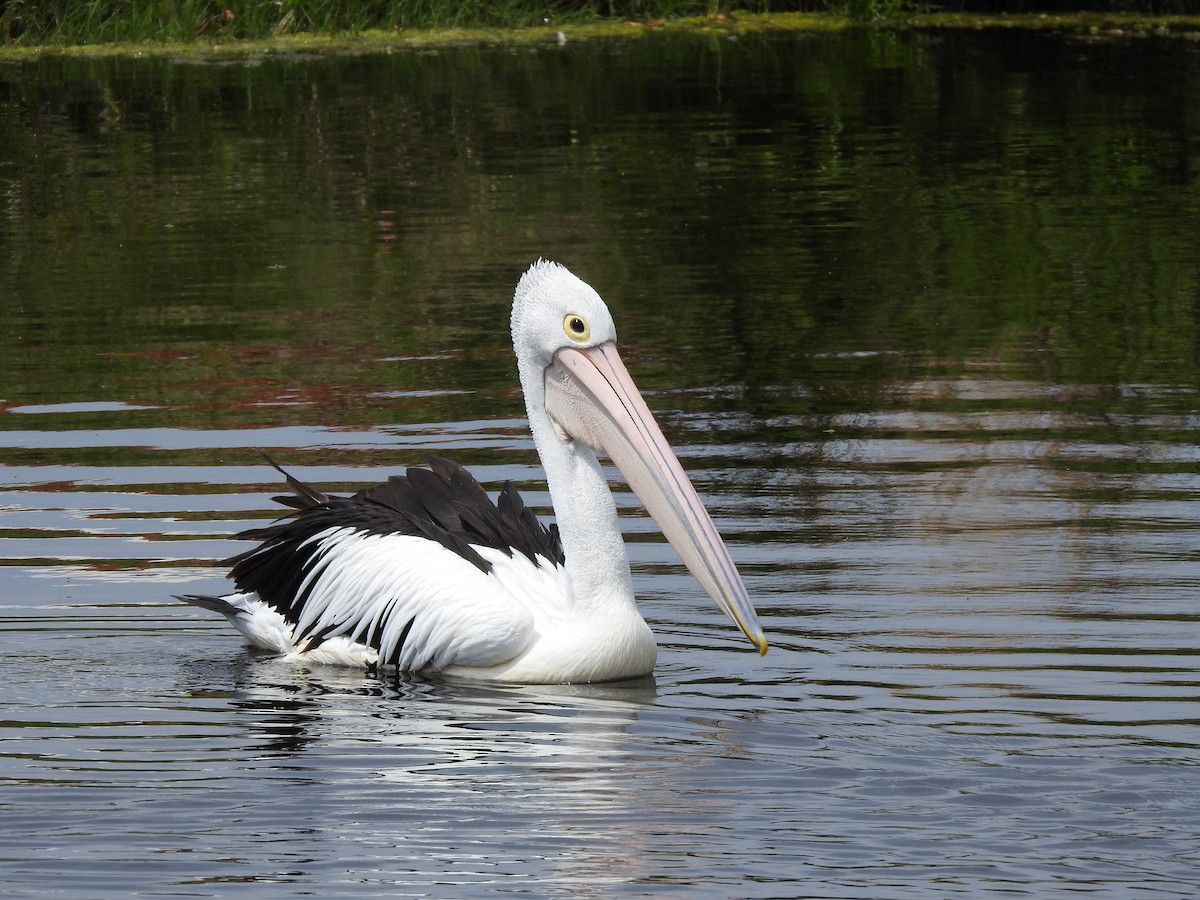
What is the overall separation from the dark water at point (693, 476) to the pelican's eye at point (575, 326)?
0.86 meters

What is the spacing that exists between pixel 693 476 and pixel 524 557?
5.62 ft

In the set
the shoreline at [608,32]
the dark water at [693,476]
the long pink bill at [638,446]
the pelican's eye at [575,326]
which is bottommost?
the dark water at [693,476]

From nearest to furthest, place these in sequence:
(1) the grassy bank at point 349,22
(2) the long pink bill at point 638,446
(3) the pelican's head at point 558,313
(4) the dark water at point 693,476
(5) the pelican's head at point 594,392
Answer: (4) the dark water at point 693,476 → (2) the long pink bill at point 638,446 → (5) the pelican's head at point 594,392 → (3) the pelican's head at point 558,313 → (1) the grassy bank at point 349,22

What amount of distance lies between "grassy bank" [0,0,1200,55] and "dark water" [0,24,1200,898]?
505cm

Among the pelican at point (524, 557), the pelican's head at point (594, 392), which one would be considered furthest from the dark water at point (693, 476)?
the pelican's head at point (594, 392)

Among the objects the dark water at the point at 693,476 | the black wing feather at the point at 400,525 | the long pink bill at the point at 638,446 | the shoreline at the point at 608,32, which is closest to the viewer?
the dark water at the point at 693,476

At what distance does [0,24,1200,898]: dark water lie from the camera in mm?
4176

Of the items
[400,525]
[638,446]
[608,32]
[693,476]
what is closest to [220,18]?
[608,32]

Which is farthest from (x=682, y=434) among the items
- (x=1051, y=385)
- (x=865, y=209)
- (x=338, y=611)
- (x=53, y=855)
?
(x=865, y=209)

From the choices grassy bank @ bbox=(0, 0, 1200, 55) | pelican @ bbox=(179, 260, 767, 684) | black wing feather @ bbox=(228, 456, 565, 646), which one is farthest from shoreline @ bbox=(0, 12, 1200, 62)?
pelican @ bbox=(179, 260, 767, 684)

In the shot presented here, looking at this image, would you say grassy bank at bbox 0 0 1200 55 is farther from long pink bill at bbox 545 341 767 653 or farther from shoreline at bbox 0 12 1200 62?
long pink bill at bbox 545 341 767 653

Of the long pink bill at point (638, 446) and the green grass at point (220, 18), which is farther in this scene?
the green grass at point (220, 18)

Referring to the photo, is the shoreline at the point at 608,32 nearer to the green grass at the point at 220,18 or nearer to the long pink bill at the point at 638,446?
the green grass at the point at 220,18

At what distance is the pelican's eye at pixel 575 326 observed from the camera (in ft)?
17.8
